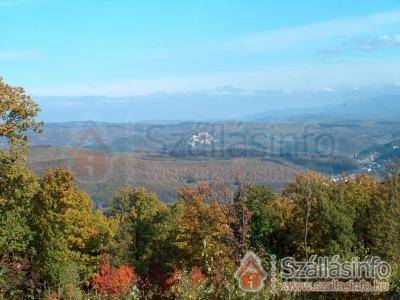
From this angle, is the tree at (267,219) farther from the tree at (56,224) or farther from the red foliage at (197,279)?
the red foliage at (197,279)

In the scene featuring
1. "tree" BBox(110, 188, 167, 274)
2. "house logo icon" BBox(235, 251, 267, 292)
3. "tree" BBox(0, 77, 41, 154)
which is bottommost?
"tree" BBox(110, 188, 167, 274)

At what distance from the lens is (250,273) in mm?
13633

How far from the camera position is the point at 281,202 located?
4750 cm

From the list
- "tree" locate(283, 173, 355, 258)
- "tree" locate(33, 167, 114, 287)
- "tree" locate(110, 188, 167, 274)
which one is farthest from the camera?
"tree" locate(110, 188, 167, 274)

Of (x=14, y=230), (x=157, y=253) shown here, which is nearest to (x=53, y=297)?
(x=14, y=230)

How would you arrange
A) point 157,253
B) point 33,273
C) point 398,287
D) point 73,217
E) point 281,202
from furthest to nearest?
point 281,202
point 157,253
point 73,217
point 33,273
point 398,287

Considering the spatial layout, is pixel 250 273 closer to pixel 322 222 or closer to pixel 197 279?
pixel 197 279

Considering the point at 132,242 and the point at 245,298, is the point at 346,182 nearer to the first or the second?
the point at 132,242

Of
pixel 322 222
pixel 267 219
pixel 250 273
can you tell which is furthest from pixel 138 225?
pixel 250 273

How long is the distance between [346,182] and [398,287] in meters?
33.0

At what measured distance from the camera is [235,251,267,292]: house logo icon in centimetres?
1341

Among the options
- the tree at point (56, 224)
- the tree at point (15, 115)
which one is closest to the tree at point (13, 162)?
the tree at point (15, 115)

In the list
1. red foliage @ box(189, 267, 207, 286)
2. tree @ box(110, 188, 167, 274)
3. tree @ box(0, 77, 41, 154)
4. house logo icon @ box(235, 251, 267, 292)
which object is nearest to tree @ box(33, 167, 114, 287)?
tree @ box(110, 188, 167, 274)

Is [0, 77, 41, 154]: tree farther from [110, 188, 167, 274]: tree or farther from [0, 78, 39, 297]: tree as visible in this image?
[110, 188, 167, 274]: tree
